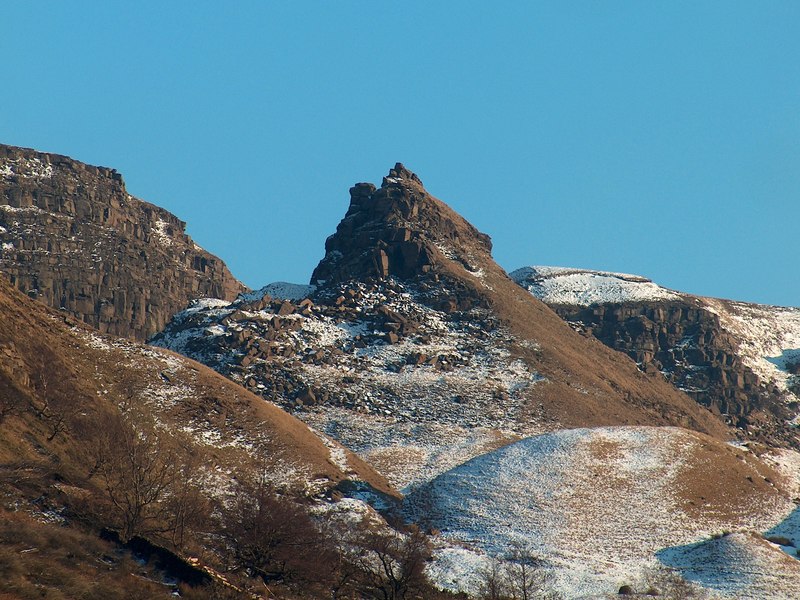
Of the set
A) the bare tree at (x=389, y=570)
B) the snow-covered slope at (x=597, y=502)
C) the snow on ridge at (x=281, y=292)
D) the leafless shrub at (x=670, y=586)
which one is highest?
the snow on ridge at (x=281, y=292)

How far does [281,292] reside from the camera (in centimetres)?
18075

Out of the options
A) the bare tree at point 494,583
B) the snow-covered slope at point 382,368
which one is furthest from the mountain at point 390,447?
the snow-covered slope at point 382,368

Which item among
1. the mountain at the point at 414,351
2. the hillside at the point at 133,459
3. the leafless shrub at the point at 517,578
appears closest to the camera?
the hillside at the point at 133,459

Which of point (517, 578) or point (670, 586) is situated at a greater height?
point (670, 586)

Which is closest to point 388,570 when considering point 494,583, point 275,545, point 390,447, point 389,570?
point 389,570

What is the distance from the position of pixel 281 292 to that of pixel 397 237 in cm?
2342

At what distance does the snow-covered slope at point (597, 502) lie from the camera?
7631cm

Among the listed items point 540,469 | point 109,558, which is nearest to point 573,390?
point 540,469

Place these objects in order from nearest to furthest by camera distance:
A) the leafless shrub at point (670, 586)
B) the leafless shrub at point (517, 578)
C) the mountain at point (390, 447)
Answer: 1. the mountain at point (390, 447)
2. the leafless shrub at point (517, 578)
3. the leafless shrub at point (670, 586)

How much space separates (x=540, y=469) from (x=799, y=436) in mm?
94882

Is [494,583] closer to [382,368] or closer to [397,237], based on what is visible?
[382,368]

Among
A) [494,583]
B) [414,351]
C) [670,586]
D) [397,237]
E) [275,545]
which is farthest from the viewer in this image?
[397,237]

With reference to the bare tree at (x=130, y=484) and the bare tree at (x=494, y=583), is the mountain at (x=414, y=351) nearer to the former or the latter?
the bare tree at (x=494, y=583)

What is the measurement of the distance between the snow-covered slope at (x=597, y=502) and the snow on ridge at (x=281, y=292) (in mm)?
80969
